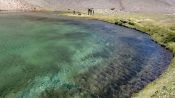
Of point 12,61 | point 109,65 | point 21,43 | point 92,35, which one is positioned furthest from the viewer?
point 92,35

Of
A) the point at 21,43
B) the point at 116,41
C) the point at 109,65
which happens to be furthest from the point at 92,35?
the point at 109,65

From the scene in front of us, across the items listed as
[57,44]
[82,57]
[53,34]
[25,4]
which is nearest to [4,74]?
[82,57]

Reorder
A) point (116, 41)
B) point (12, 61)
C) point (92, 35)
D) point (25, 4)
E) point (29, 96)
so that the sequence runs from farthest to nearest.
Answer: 1. point (25, 4)
2. point (92, 35)
3. point (116, 41)
4. point (12, 61)
5. point (29, 96)

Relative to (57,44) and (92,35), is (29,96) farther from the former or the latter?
(92,35)

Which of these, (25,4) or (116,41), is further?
(25,4)

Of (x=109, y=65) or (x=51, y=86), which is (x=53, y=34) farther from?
(x=51, y=86)

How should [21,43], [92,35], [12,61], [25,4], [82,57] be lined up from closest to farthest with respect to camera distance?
[12,61], [82,57], [21,43], [92,35], [25,4]
